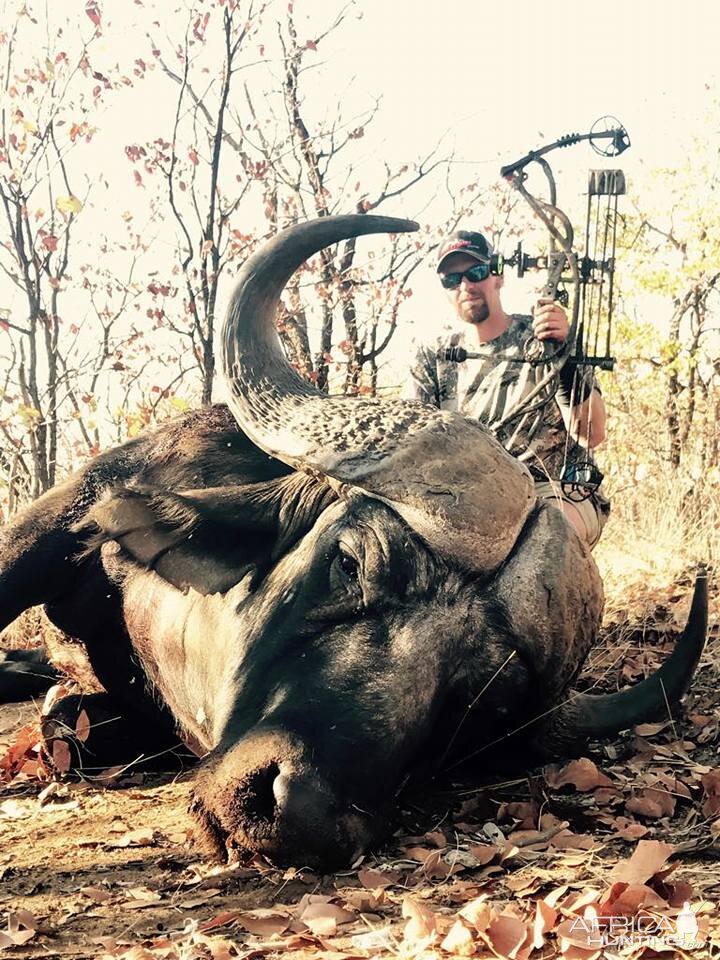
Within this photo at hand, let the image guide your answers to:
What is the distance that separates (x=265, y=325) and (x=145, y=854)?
6.18 ft

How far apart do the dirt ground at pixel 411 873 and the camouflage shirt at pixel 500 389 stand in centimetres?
193

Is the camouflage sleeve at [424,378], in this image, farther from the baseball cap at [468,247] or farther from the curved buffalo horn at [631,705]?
the curved buffalo horn at [631,705]

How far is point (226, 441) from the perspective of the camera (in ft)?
16.4

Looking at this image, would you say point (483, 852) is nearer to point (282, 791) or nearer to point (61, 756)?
point (282, 791)

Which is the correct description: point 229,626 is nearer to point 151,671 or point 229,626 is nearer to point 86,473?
point 151,671

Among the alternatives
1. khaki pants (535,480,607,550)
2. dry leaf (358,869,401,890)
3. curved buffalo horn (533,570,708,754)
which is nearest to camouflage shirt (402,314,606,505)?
khaki pants (535,480,607,550)

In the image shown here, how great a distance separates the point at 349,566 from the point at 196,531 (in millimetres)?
638

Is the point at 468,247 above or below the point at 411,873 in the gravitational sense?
above

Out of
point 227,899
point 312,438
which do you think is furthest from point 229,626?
point 227,899

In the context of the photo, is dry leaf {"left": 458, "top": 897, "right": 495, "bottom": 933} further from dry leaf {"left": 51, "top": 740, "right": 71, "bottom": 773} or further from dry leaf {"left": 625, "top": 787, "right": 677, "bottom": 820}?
dry leaf {"left": 51, "top": 740, "right": 71, "bottom": 773}

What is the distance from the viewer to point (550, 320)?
515cm

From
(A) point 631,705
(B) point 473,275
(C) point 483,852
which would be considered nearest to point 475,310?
(B) point 473,275

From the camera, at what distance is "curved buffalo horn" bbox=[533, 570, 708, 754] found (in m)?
4.01

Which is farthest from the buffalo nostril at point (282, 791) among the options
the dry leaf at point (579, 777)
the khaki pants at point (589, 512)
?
the khaki pants at point (589, 512)
